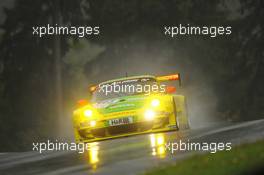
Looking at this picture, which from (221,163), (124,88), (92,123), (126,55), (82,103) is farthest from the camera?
(126,55)

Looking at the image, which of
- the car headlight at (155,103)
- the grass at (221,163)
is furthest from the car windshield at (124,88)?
the grass at (221,163)

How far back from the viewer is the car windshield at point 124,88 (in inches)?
630

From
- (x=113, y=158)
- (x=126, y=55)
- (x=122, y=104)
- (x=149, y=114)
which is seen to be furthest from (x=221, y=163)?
(x=126, y=55)

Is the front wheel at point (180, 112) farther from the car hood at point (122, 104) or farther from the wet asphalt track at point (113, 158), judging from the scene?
the car hood at point (122, 104)

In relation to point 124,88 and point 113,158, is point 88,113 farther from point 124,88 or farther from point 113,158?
point 113,158

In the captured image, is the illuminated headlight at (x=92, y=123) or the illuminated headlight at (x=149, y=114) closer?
the illuminated headlight at (x=149, y=114)

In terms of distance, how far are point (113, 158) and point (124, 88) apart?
14.9 feet

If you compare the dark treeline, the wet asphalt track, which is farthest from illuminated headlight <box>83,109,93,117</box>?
the dark treeline

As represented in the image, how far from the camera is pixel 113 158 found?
1176 cm

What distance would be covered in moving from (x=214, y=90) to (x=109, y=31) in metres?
7.42

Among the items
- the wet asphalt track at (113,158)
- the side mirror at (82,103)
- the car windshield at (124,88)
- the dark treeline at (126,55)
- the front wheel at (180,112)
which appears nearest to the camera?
the wet asphalt track at (113,158)

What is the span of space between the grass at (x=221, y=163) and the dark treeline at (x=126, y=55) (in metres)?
25.6

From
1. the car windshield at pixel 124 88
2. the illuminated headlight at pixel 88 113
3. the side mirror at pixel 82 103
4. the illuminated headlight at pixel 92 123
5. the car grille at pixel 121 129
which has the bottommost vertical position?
the car grille at pixel 121 129

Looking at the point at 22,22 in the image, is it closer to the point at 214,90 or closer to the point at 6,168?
the point at 214,90
